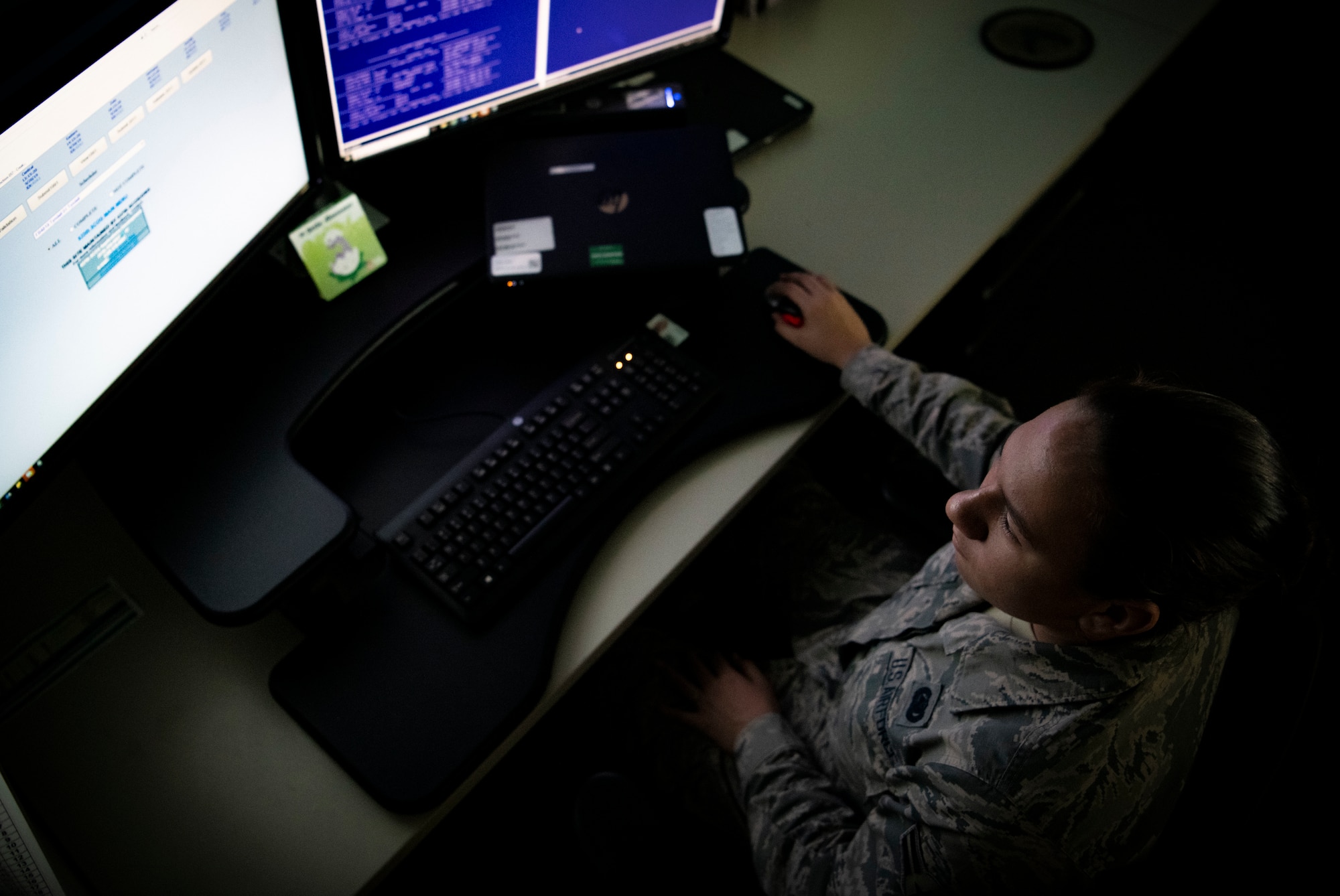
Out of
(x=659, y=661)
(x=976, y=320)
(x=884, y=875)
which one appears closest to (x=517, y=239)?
(x=659, y=661)

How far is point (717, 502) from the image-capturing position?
103cm

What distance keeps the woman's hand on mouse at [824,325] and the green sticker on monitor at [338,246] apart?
498 millimetres

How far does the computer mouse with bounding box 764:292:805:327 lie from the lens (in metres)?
1.13

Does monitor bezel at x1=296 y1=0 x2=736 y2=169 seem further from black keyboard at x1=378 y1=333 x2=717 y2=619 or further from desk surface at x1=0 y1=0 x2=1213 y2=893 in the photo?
black keyboard at x1=378 y1=333 x2=717 y2=619

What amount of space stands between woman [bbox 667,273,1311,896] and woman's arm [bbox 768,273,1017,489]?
0.44 feet

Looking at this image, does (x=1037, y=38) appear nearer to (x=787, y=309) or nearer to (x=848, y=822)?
(x=787, y=309)

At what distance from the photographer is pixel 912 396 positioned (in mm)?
1102

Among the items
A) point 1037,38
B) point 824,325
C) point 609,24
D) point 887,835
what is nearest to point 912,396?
point 824,325

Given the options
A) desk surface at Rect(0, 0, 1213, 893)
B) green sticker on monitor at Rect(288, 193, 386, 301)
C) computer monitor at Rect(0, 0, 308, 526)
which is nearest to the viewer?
computer monitor at Rect(0, 0, 308, 526)

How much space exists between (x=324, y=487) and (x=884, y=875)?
25.5 inches

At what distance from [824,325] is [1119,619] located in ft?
1.62

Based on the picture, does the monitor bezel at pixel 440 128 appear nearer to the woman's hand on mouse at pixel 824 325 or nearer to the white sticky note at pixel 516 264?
the white sticky note at pixel 516 264

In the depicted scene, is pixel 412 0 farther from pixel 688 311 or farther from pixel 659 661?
pixel 659 661

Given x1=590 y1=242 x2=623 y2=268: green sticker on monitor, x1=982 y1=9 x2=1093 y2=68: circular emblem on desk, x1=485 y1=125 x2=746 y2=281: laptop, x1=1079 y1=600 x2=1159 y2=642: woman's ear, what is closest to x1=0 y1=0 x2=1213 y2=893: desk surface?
x1=982 y1=9 x2=1093 y2=68: circular emblem on desk
